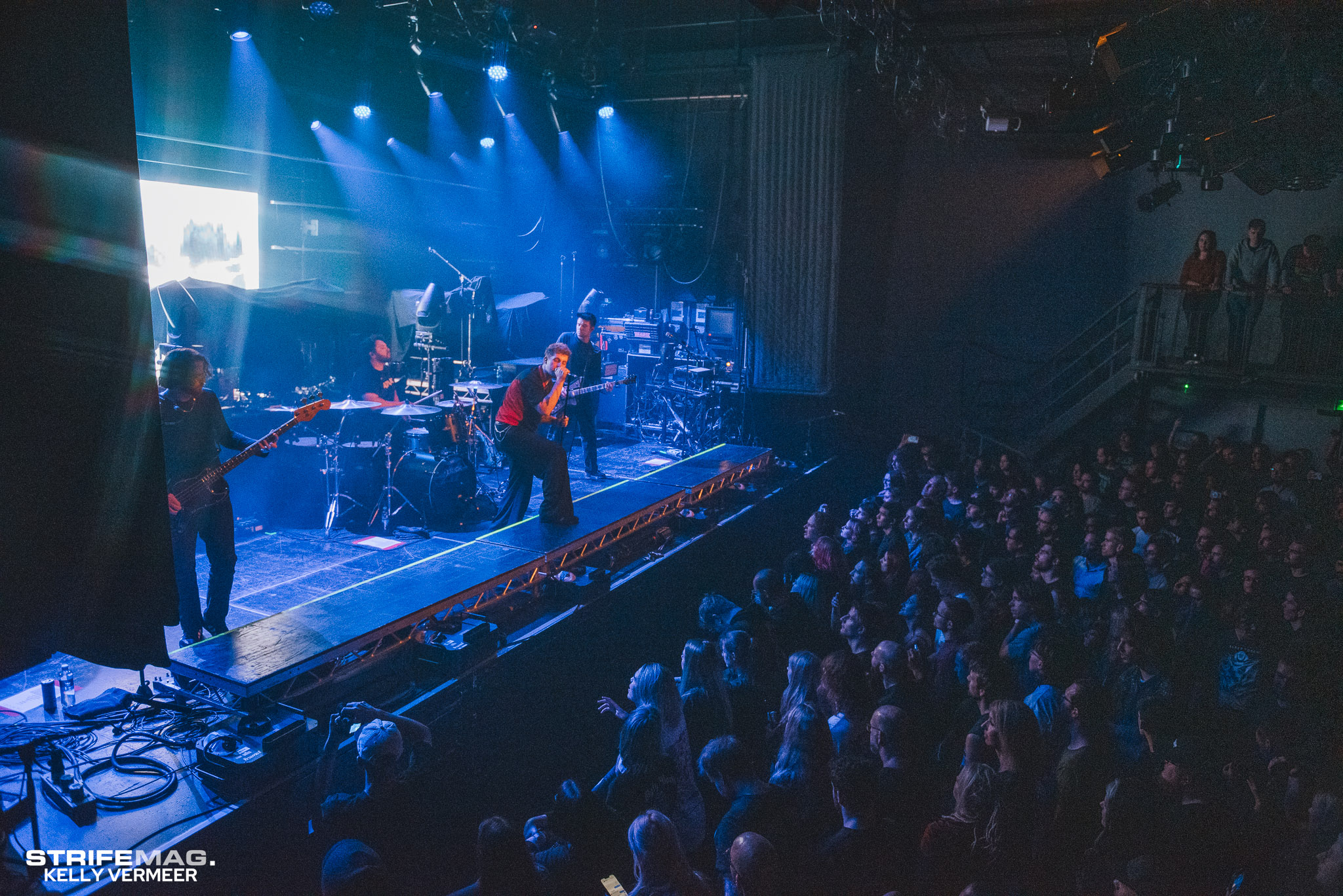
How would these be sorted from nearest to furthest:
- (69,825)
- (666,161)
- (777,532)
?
(69,825) < (777,532) < (666,161)

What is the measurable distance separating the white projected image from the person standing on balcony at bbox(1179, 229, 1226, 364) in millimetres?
10740

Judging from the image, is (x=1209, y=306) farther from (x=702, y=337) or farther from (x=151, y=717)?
(x=151, y=717)

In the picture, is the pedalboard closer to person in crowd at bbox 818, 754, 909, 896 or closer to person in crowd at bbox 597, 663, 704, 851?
person in crowd at bbox 597, 663, 704, 851

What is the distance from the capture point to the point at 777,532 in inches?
365

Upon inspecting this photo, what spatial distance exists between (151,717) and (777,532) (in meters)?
6.47

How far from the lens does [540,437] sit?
266 inches

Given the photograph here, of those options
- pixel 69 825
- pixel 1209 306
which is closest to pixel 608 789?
pixel 69 825

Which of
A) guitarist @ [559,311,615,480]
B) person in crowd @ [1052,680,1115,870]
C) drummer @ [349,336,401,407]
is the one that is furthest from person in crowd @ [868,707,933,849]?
drummer @ [349,336,401,407]

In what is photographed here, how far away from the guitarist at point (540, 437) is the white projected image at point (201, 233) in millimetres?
4651

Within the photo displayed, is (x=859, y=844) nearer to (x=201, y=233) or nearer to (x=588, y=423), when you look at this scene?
(x=588, y=423)

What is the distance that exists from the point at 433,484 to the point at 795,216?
6.45m

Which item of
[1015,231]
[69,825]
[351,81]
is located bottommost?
[69,825]

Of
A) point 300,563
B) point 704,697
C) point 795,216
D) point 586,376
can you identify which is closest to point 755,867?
point 704,697

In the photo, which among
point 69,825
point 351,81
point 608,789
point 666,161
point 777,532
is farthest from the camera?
point 666,161
